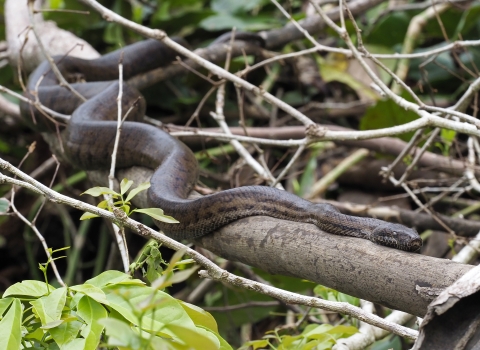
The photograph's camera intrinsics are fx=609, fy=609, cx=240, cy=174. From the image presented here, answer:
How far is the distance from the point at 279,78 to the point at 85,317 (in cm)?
578

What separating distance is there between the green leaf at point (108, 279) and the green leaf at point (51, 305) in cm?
13

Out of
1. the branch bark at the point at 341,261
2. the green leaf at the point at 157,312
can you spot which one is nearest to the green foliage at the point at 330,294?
the branch bark at the point at 341,261

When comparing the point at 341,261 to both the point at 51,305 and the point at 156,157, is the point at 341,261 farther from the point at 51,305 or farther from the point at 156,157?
the point at 156,157

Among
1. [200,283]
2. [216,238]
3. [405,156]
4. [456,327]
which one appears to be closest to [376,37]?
[405,156]

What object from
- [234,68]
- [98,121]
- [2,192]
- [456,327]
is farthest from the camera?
[2,192]

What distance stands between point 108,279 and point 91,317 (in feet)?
Result: 0.76

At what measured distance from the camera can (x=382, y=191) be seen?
6246 millimetres

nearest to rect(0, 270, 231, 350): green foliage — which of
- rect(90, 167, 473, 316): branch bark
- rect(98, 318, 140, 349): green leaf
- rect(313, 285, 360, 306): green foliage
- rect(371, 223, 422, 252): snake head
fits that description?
rect(98, 318, 140, 349): green leaf

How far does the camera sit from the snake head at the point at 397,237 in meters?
2.66

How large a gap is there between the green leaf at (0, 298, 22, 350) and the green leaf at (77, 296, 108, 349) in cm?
Answer: 18

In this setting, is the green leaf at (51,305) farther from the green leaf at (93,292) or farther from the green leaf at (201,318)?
the green leaf at (201,318)

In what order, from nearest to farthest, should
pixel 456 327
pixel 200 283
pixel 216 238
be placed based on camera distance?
pixel 456 327
pixel 216 238
pixel 200 283

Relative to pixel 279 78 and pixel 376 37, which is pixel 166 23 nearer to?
pixel 279 78

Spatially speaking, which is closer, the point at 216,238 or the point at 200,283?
the point at 216,238
